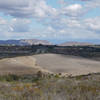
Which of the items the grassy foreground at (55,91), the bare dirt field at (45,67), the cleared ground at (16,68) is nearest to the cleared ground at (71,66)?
the bare dirt field at (45,67)

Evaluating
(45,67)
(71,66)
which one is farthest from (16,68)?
(71,66)

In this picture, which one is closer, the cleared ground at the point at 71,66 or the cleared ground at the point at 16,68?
the cleared ground at the point at 16,68

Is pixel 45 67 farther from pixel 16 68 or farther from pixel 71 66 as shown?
pixel 16 68

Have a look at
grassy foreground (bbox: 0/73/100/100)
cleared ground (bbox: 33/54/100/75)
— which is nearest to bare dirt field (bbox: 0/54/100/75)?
cleared ground (bbox: 33/54/100/75)

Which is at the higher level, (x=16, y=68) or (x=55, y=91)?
(x=55, y=91)

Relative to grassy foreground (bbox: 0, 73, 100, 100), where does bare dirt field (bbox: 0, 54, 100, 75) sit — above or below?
below

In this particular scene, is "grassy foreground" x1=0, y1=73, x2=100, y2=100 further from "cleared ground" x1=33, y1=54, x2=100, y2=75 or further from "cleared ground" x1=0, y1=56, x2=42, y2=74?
"cleared ground" x1=33, y1=54, x2=100, y2=75

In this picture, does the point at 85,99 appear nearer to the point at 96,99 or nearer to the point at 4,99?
the point at 96,99

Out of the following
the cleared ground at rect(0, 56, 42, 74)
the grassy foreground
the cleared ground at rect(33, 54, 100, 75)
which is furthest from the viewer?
the cleared ground at rect(33, 54, 100, 75)

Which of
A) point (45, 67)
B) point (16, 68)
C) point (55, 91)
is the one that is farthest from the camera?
point (45, 67)

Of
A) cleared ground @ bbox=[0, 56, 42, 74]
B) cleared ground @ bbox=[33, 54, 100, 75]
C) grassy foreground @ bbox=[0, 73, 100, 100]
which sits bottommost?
cleared ground @ bbox=[33, 54, 100, 75]

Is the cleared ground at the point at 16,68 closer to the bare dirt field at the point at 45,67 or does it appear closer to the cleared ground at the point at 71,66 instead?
the bare dirt field at the point at 45,67
